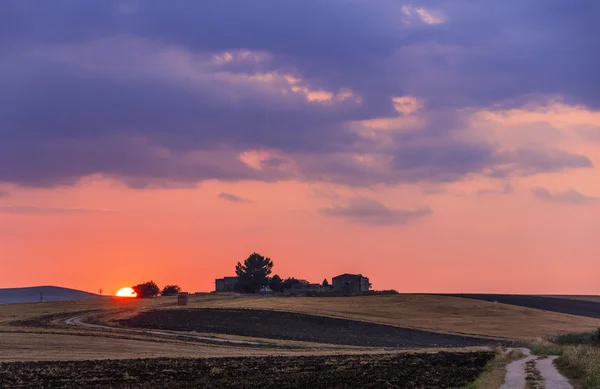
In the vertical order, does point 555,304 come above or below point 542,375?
above

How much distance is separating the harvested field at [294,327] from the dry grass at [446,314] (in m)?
6.51

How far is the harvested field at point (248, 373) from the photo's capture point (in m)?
41.3

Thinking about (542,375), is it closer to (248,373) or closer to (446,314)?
(248,373)

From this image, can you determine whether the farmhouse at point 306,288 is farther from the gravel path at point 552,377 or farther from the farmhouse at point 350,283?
the gravel path at point 552,377

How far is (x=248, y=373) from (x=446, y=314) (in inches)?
3501

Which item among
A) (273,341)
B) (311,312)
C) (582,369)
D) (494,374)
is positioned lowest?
(494,374)

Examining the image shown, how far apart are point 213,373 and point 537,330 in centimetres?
7751

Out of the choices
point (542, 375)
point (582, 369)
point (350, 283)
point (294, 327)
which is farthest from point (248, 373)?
point (350, 283)

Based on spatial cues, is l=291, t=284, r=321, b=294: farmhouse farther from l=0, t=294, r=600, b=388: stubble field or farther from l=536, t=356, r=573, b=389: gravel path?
l=536, t=356, r=573, b=389: gravel path

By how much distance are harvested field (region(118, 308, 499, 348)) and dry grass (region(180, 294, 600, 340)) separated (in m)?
6.51

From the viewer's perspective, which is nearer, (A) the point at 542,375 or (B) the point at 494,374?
(A) the point at 542,375

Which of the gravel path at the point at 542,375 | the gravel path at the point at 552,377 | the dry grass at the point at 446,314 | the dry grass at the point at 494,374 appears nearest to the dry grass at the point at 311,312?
Result: the dry grass at the point at 446,314

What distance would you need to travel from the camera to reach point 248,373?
48.4m

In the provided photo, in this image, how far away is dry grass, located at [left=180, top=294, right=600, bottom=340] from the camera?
115 meters
